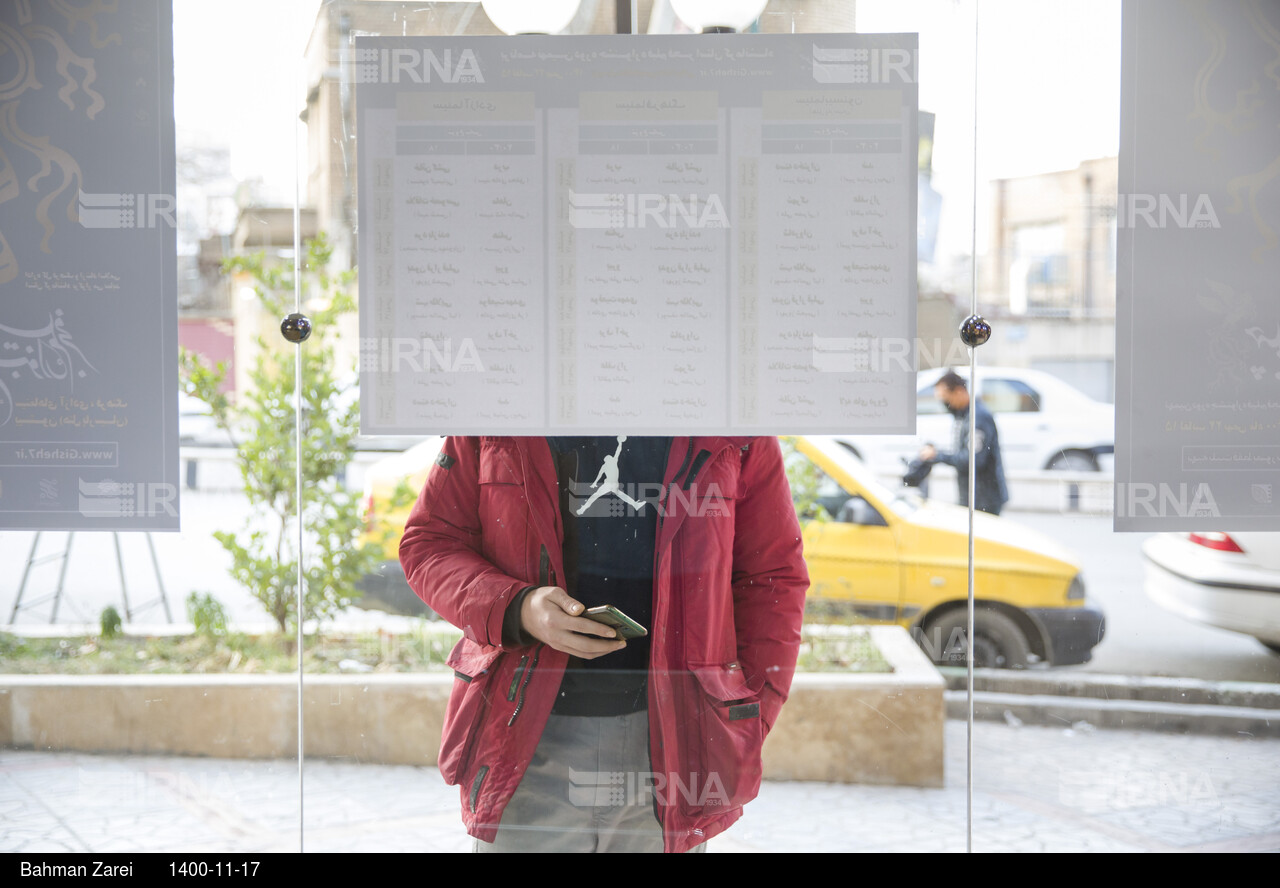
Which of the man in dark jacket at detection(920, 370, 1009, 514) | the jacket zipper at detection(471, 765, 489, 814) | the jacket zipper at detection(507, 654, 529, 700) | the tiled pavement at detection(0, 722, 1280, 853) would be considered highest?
the man in dark jacket at detection(920, 370, 1009, 514)

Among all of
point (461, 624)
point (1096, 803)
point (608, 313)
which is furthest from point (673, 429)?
point (1096, 803)

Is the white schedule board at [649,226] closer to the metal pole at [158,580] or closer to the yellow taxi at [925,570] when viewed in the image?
the yellow taxi at [925,570]

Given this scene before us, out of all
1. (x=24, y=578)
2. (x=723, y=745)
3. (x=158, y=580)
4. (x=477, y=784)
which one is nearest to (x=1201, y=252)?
(x=723, y=745)

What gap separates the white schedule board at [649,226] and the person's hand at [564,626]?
462mm

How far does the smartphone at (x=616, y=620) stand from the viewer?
2287 millimetres

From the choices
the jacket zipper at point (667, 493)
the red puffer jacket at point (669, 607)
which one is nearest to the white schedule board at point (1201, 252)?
the red puffer jacket at point (669, 607)

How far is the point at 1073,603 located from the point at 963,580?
0.31 meters

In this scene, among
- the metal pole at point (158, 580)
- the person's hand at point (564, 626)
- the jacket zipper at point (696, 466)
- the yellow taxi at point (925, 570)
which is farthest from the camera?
the metal pole at point (158, 580)

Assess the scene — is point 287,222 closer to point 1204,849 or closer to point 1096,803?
point 1096,803

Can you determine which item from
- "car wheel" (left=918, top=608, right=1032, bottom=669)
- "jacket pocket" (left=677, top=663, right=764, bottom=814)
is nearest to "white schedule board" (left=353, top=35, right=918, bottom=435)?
"car wheel" (left=918, top=608, right=1032, bottom=669)

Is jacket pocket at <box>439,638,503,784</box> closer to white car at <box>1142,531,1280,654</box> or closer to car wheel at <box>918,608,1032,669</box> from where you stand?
car wheel at <box>918,608,1032,669</box>

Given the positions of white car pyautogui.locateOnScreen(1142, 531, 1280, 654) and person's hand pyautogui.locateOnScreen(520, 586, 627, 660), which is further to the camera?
white car pyautogui.locateOnScreen(1142, 531, 1280, 654)

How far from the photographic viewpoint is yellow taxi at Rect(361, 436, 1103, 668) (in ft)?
8.20

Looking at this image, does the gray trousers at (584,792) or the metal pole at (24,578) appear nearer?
the gray trousers at (584,792)
